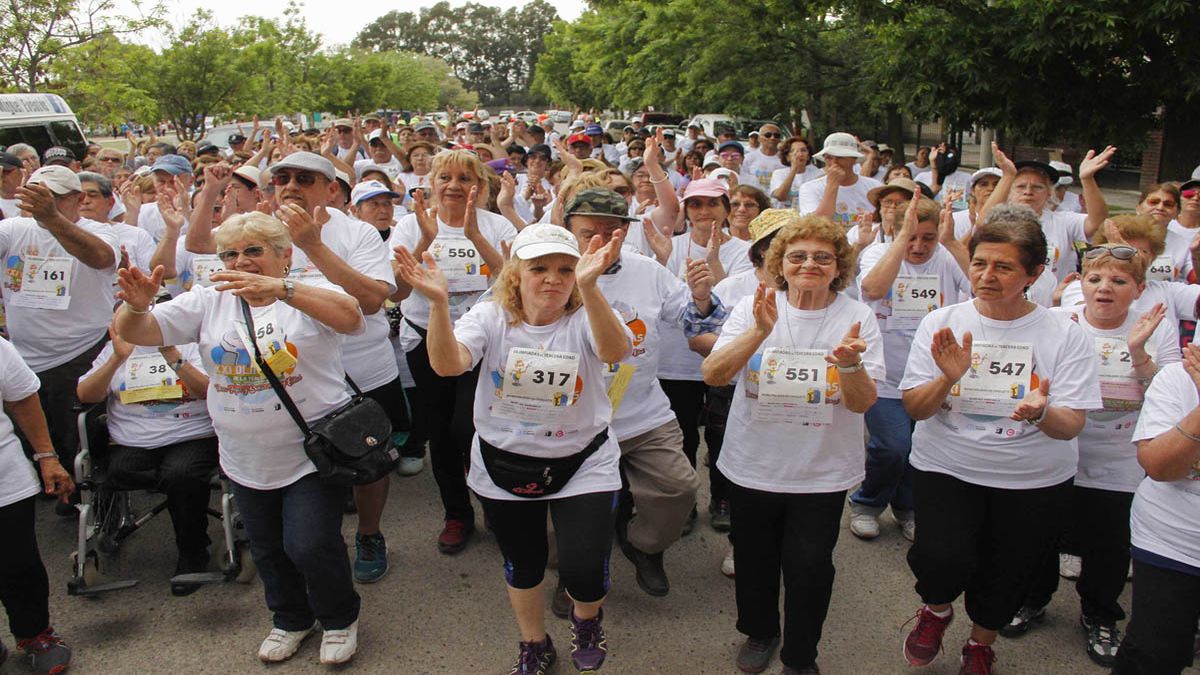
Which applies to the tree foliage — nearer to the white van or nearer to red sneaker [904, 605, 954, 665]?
the white van

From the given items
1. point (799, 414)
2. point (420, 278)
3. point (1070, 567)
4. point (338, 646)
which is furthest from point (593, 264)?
point (1070, 567)

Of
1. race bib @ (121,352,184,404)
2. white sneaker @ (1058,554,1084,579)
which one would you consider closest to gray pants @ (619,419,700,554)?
white sneaker @ (1058,554,1084,579)

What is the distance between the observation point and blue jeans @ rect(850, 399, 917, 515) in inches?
177

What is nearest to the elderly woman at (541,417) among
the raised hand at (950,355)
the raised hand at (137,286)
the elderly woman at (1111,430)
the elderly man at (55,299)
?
the raised hand at (137,286)

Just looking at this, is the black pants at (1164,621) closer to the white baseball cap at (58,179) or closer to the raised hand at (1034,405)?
the raised hand at (1034,405)

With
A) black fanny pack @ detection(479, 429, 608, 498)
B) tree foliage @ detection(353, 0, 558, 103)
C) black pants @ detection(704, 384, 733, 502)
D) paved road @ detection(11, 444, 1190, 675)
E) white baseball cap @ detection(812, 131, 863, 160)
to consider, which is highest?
tree foliage @ detection(353, 0, 558, 103)

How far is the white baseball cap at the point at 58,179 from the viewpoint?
15.5 feet

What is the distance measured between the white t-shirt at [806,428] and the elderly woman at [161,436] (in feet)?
9.18

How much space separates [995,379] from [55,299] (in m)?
5.05

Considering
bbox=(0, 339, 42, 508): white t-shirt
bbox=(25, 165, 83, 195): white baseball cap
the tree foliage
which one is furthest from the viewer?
the tree foliage

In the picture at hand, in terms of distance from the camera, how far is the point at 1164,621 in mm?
2752

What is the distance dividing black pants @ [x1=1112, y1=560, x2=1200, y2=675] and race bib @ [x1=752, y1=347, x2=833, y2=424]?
1186mm

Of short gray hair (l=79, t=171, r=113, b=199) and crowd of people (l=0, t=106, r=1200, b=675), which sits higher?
short gray hair (l=79, t=171, r=113, b=199)

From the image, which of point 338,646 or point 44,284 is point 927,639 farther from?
point 44,284
